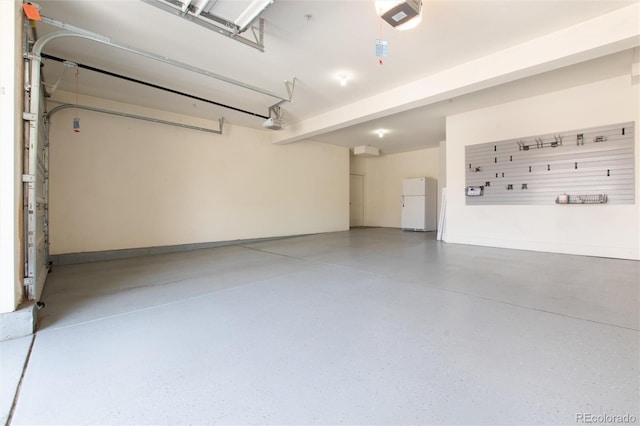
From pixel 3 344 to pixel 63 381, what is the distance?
88cm

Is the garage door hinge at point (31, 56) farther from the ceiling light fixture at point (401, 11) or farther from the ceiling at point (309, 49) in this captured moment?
the ceiling light fixture at point (401, 11)

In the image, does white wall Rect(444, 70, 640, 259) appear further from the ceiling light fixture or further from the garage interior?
the ceiling light fixture

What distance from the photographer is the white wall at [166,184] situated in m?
4.55

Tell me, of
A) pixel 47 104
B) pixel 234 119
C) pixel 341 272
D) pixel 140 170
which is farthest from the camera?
pixel 234 119

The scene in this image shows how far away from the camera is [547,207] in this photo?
16.3ft

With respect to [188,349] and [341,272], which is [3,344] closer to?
[188,349]

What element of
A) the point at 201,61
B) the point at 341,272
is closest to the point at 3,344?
the point at 341,272

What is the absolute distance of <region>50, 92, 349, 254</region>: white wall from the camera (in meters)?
4.55

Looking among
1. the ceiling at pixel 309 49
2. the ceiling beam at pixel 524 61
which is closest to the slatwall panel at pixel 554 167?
the ceiling at pixel 309 49

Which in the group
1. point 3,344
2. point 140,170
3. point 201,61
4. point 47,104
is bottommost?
point 3,344

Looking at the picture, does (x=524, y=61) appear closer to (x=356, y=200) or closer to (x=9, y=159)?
(x=9, y=159)

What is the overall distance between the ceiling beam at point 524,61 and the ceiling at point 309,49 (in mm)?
104

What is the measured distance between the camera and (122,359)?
160 cm

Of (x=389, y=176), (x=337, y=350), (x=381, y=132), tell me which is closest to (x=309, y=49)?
(x=337, y=350)
